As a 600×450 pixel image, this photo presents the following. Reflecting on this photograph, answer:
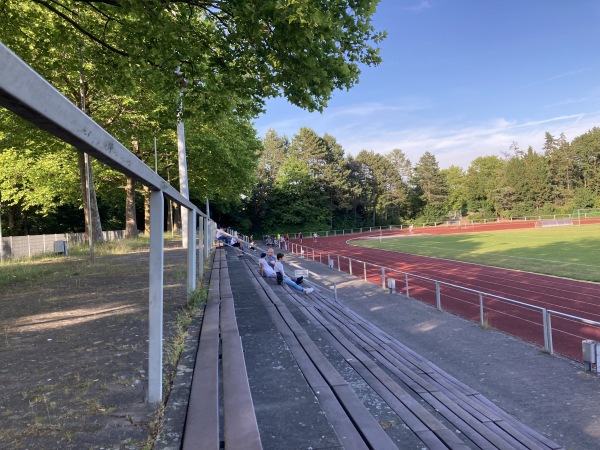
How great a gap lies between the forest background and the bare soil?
4673 millimetres

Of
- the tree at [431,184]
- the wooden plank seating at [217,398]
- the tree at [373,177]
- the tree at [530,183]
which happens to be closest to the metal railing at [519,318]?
the wooden plank seating at [217,398]

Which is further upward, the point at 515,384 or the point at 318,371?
the point at 318,371

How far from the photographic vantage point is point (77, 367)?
4195 mm

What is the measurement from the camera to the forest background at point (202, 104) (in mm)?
7680

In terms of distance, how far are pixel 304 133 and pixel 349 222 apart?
17.9m

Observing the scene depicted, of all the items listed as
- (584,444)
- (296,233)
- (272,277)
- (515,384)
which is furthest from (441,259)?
(296,233)

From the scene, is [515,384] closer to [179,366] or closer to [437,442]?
[437,442]

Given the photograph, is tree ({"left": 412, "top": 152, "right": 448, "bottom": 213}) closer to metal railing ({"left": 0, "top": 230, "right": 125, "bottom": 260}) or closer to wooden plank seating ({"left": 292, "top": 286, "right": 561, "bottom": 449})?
metal railing ({"left": 0, "top": 230, "right": 125, "bottom": 260})

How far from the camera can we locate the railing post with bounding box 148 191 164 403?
315cm

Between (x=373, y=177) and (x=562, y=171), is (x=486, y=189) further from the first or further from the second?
(x=373, y=177)

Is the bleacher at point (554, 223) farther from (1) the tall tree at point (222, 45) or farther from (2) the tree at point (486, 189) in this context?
(1) the tall tree at point (222, 45)

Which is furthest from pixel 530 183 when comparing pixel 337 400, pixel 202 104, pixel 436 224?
pixel 337 400

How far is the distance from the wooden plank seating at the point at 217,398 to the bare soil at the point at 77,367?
1.11ft

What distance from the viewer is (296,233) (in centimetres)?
6450
